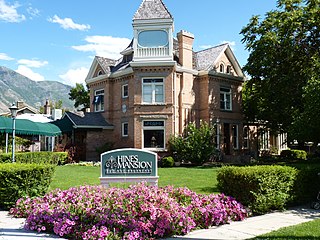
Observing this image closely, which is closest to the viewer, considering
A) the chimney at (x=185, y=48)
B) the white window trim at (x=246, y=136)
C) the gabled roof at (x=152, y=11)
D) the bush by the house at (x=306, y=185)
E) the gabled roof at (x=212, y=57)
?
the bush by the house at (x=306, y=185)

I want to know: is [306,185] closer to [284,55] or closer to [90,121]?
[284,55]

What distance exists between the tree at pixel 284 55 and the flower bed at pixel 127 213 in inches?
580

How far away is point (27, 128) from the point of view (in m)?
26.9

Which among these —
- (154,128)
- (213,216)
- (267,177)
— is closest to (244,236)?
(213,216)

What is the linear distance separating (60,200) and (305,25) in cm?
2106

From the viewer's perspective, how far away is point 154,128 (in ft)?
87.0

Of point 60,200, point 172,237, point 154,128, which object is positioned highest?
point 154,128

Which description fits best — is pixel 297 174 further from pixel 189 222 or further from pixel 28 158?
pixel 28 158

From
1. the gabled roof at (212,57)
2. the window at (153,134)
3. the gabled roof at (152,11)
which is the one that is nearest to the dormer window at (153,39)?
the gabled roof at (152,11)

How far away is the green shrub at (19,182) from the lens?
32.0 ft

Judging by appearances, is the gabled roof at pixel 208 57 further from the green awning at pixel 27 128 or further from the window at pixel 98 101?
the green awning at pixel 27 128

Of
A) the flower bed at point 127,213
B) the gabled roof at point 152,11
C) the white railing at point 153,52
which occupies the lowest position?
the flower bed at point 127,213

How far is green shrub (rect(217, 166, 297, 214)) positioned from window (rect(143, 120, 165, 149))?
1639 cm

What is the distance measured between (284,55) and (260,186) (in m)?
17.8
